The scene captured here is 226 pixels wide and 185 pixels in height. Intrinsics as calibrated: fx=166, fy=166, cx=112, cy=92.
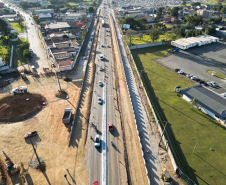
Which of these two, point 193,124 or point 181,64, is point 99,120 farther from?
point 181,64

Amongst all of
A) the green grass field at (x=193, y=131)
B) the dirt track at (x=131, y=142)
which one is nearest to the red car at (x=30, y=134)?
the dirt track at (x=131, y=142)

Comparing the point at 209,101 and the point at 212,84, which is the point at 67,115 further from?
the point at 212,84

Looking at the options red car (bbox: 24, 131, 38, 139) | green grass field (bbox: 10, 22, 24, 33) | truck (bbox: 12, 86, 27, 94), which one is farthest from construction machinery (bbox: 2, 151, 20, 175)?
green grass field (bbox: 10, 22, 24, 33)

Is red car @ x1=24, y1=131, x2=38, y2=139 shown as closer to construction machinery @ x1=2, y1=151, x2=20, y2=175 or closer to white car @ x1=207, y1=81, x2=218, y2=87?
construction machinery @ x1=2, y1=151, x2=20, y2=175

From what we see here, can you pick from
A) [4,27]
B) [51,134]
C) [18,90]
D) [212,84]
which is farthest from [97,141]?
[4,27]

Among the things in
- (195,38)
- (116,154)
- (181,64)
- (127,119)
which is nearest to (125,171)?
(116,154)

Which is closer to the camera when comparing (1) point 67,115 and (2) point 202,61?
(1) point 67,115

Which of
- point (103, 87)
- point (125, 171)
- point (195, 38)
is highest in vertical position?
point (195, 38)

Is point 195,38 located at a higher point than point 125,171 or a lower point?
higher
